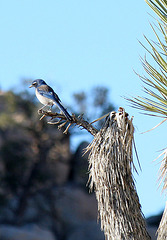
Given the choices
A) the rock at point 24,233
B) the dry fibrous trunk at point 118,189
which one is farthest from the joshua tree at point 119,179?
the rock at point 24,233

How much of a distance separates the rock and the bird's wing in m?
22.8

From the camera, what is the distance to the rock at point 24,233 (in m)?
32.1

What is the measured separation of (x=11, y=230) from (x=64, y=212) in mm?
6148

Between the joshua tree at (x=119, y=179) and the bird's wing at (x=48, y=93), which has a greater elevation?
the bird's wing at (x=48, y=93)

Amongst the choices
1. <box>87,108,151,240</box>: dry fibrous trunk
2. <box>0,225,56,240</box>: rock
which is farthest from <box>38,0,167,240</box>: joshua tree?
<box>0,225,56,240</box>: rock

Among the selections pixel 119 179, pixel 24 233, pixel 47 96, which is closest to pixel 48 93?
pixel 47 96

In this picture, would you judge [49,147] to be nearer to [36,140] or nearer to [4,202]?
[36,140]

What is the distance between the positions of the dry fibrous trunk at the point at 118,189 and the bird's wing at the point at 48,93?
7.88 ft

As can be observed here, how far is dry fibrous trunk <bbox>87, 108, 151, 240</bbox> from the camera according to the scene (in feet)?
22.8

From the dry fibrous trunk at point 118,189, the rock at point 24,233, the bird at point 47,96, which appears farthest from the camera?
the rock at point 24,233

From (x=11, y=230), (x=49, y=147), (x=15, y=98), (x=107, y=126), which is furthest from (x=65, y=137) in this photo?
(x=107, y=126)

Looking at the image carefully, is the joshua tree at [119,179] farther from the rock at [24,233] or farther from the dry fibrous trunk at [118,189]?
the rock at [24,233]

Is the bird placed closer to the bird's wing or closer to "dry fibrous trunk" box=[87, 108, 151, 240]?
the bird's wing

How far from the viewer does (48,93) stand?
32.0 ft
